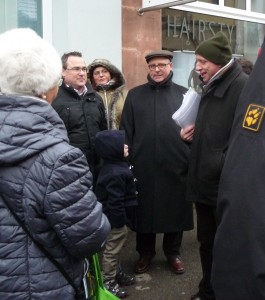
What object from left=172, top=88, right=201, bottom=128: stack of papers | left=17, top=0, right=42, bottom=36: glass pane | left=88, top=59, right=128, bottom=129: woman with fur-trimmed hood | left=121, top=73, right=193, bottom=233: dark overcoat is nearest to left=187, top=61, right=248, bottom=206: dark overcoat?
left=172, top=88, right=201, bottom=128: stack of papers

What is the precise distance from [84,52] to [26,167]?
382cm

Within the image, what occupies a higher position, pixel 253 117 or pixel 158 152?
pixel 253 117

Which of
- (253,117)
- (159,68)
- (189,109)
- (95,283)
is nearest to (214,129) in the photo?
(189,109)

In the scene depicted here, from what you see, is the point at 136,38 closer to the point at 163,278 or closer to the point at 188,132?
the point at 188,132

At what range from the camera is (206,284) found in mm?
3590

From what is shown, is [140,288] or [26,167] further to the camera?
[140,288]

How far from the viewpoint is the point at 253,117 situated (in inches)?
46.6

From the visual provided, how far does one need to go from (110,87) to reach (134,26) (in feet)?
5.60

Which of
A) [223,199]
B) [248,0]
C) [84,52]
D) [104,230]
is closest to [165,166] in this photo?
[84,52]

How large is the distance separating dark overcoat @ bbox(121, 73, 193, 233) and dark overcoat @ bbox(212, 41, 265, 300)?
2943 millimetres

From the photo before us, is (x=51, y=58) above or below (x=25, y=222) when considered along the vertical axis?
above

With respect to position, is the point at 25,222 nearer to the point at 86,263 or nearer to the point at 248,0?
the point at 86,263

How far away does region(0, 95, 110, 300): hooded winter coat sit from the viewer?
1.75 m

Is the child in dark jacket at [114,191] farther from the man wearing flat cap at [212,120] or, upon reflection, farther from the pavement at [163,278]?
the man wearing flat cap at [212,120]
